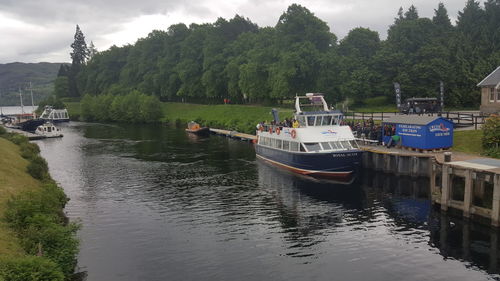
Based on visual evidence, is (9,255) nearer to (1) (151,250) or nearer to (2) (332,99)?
(1) (151,250)

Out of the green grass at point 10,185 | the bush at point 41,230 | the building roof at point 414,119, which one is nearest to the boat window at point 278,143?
the building roof at point 414,119

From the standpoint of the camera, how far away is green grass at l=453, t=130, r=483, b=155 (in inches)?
1677

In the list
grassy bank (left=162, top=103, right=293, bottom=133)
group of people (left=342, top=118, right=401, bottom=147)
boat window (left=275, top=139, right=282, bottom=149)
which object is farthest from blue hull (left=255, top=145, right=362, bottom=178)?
grassy bank (left=162, top=103, right=293, bottom=133)

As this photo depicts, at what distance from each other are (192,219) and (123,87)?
13180 centimetres

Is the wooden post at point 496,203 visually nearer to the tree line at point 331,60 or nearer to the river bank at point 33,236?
the river bank at point 33,236

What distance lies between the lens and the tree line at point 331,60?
263 feet

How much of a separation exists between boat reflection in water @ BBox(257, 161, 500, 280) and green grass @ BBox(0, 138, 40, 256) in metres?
15.2

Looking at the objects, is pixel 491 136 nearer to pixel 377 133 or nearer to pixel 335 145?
pixel 377 133

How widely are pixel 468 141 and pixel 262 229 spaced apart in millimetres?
27505

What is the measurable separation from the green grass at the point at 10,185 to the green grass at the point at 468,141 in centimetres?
4035

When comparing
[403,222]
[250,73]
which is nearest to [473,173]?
[403,222]

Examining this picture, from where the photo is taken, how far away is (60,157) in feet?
217

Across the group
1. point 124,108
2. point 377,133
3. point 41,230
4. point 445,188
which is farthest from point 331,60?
point 124,108

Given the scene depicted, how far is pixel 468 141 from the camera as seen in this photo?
147 ft
